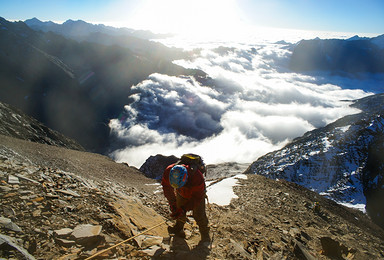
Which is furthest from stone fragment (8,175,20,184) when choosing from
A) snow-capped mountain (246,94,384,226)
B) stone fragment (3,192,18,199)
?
snow-capped mountain (246,94,384,226)

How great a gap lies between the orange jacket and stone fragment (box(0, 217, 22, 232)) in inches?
149

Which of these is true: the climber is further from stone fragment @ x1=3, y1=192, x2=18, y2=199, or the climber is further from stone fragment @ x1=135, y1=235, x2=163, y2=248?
stone fragment @ x1=3, y1=192, x2=18, y2=199

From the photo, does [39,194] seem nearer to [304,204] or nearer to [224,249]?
[224,249]

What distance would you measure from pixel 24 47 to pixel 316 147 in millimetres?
219120

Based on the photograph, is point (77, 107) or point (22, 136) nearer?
point (22, 136)

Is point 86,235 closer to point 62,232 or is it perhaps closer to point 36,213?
point 62,232

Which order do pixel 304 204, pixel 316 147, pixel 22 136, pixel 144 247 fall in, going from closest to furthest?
1. pixel 144 247
2. pixel 304 204
3. pixel 22 136
4. pixel 316 147

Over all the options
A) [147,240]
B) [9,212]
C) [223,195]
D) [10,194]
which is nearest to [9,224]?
[9,212]

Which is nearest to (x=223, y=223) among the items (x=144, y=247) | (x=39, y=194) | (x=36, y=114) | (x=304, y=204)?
(x=144, y=247)

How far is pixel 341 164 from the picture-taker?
117625mm

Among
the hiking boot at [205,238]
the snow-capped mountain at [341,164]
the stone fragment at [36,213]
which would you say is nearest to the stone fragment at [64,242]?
the stone fragment at [36,213]

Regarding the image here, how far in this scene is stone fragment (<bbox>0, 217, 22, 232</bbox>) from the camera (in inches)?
179

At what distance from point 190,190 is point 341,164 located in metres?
139

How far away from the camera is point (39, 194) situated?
20.5 ft
